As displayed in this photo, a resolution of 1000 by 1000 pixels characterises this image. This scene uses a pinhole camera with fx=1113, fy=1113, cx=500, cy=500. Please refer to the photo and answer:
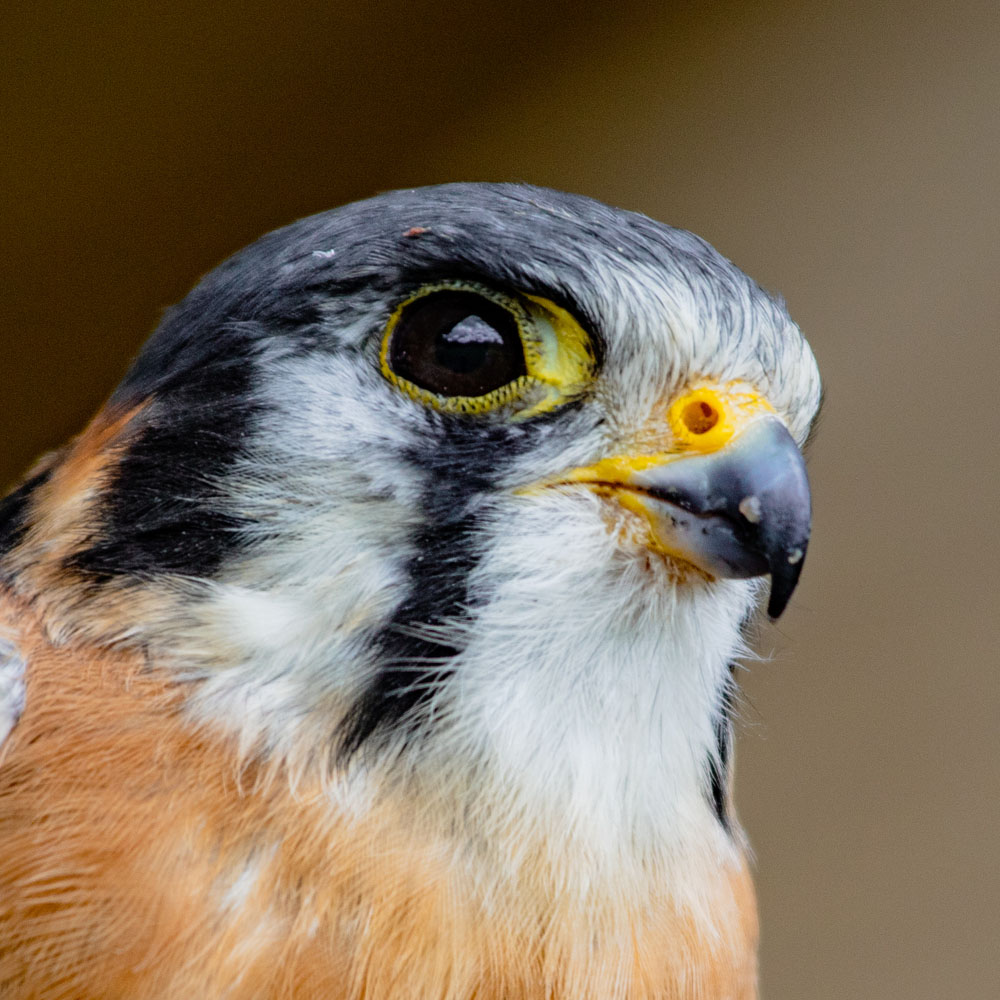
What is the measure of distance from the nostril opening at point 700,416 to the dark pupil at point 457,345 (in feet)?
0.51

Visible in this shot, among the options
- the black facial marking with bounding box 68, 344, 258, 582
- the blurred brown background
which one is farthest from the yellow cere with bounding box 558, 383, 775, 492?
the blurred brown background

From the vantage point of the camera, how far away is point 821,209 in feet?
8.81

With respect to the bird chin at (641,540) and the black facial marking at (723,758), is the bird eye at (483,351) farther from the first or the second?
the black facial marking at (723,758)

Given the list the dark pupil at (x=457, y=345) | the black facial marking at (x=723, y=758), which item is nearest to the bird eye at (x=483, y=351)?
the dark pupil at (x=457, y=345)

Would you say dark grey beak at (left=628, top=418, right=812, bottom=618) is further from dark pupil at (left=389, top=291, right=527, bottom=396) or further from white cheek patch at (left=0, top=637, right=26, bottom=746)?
white cheek patch at (left=0, top=637, right=26, bottom=746)

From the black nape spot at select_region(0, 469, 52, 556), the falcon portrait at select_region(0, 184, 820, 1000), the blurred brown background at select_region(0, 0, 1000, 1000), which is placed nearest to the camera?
the falcon portrait at select_region(0, 184, 820, 1000)

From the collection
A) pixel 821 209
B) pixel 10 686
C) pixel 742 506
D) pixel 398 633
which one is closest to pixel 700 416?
pixel 742 506

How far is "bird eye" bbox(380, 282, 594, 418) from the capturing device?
3.27 ft

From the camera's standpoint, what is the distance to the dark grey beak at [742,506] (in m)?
0.94

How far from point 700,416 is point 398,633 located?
0.34m

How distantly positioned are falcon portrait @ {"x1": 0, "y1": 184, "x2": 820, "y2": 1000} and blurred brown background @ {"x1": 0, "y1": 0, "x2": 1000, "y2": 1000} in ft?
4.36

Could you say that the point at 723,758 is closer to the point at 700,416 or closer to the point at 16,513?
the point at 700,416

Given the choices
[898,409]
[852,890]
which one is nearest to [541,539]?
[898,409]

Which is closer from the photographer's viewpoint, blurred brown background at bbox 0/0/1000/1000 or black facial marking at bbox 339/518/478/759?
black facial marking at bbox 339/518/478/759
